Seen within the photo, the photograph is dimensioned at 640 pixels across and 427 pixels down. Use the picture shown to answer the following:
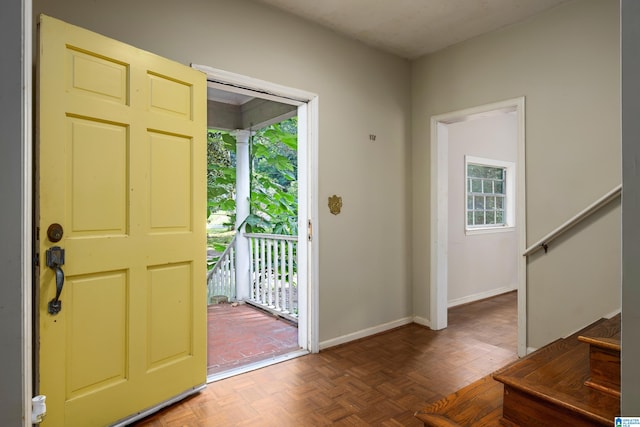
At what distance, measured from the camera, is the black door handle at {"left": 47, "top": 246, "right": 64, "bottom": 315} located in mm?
1655

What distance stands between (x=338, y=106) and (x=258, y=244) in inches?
84.0

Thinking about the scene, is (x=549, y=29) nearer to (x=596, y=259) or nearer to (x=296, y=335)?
(x=596, y=259)

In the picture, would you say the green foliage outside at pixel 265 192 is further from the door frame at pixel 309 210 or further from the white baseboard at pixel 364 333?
the white baseboard at pixel 364 333

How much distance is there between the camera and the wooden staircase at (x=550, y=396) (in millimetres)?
1392

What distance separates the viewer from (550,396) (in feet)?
4.71

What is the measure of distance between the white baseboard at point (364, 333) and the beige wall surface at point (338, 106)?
41 millimetres

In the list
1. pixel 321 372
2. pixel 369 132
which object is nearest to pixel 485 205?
pixel 369 132

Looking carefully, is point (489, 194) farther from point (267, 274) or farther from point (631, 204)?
point (631, 204)

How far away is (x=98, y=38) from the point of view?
1849 mm

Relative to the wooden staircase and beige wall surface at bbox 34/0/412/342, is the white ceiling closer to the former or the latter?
beige wall surface at bbox 34/0/412/342

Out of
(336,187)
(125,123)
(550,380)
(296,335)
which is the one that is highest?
(125,123)

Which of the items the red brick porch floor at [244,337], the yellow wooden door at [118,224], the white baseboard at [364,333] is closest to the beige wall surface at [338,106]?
the white baseboard at [364,333]

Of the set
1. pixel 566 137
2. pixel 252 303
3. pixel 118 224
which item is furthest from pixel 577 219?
pixel 252 303

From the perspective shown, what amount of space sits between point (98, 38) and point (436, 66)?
2.98 meters
